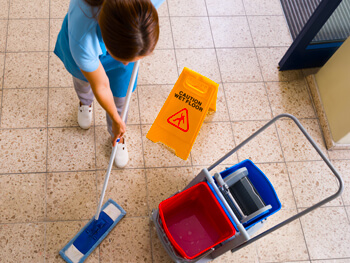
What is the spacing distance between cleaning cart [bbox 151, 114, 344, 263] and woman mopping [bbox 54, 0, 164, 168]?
1.65 ft

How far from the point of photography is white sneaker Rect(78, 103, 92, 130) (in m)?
1.92

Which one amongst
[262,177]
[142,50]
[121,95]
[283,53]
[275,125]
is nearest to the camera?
[142,50]

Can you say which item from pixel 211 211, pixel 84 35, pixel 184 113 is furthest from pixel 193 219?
pixel 84 35

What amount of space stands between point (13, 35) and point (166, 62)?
1.02 meters

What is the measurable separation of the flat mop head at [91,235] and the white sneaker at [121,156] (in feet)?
0.76

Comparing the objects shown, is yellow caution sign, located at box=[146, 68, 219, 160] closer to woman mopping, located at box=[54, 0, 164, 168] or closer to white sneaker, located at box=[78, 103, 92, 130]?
white sneaker, located at box=[78, 103, 92, 130]

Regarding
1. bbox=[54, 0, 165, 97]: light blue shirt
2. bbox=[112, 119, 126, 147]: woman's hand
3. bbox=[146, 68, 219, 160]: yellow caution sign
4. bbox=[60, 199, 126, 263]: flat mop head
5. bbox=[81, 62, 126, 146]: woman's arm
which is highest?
bbox=[54, 0, 165, 97]: light blue shirt

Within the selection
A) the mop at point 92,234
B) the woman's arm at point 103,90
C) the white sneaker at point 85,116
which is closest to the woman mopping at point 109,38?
the woman's arm at point 103,90

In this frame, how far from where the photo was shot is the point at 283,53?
2.47 m

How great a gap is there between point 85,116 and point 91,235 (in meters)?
0.66

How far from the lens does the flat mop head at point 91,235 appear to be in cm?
170

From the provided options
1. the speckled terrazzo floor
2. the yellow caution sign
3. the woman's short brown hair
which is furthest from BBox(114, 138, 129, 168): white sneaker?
the woman's short brown hair

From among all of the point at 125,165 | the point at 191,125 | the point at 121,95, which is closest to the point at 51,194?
the point at 125,165

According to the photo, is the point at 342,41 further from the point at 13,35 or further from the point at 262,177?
the point at 13,35
